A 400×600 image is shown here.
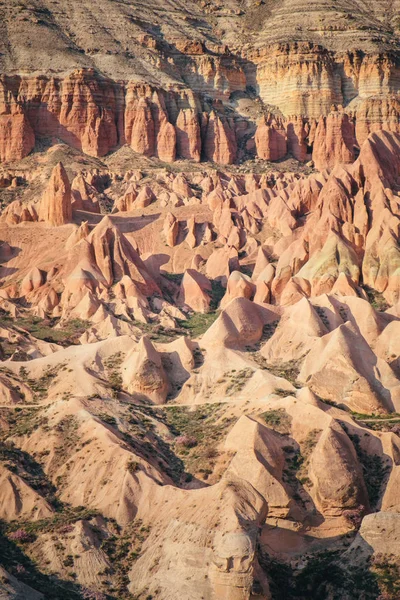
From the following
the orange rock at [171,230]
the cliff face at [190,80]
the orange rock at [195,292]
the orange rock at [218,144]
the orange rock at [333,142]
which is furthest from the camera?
the orange rock at [218,144]

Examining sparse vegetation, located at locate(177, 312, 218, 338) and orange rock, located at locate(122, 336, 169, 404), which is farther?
sparse vegetation, located at locate(177, 312, 218, 338)

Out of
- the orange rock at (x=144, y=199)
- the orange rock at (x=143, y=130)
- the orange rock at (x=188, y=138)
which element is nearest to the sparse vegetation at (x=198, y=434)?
the orange rock at (x=144, y=199)

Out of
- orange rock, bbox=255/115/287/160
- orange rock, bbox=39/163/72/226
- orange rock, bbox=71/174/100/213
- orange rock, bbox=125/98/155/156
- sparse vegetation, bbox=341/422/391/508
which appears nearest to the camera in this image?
sparse vegetation, bbox=341/422/391/508

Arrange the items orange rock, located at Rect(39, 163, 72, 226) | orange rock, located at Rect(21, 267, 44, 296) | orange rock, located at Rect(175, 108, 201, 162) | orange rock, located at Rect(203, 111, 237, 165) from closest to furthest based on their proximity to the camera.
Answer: orange rock, located at Rect(21, 267, 44, 296), orange rock, located at Rect(39, 163, 72, 226), orange rock, located at Rect(175, 108, 201, 162), orange rock, located at Rect(203, 111, 237, 165)

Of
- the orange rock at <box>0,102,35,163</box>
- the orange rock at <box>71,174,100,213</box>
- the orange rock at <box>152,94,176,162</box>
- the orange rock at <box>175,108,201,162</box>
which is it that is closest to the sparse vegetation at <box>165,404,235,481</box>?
the orange rock at <box>71,174,100,213</box>

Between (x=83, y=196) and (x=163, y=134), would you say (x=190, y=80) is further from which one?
(x=83, y=196)

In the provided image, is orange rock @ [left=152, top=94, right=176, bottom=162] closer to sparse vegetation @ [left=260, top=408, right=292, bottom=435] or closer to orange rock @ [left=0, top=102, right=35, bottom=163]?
orange rock @ [left=0, top=102, right=35, bottom=163]

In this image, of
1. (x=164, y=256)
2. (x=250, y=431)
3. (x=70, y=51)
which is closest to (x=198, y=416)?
(x=250, y=431)

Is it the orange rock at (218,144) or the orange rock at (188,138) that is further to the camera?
the orange rock at (218,144)

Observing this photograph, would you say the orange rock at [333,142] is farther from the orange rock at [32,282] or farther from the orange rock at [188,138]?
the orange rock at [32,282]

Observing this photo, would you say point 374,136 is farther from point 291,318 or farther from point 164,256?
point 291,318

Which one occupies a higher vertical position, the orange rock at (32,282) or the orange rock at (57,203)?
the orange rock at (57,203)
